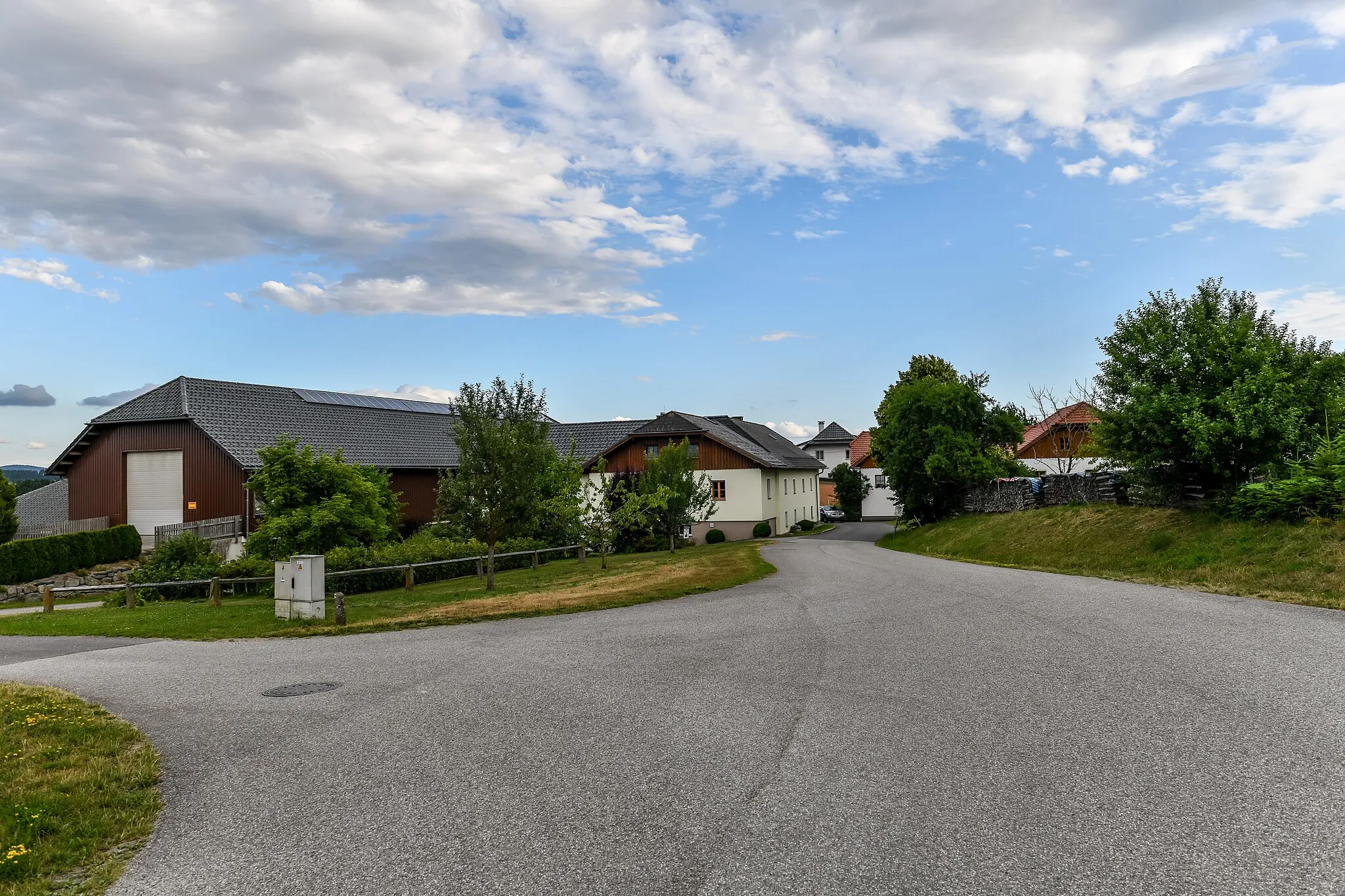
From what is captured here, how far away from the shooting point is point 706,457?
1887 inches

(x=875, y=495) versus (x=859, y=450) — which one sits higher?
(x=859, y=450)

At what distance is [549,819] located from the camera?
212 inches

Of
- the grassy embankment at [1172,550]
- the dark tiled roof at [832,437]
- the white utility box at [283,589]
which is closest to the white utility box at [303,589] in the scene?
the white utility box at [283,589]

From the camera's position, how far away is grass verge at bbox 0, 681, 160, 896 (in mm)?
5020

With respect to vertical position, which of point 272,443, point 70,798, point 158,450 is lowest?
point 70,798

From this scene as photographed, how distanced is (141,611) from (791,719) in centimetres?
1826

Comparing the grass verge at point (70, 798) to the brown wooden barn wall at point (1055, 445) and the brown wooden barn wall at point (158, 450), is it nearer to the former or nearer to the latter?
the brown wooden barn wall at point (158, 450)

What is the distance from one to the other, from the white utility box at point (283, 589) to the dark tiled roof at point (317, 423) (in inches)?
739

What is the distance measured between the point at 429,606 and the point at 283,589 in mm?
2853

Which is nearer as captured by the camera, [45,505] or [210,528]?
[210,528]

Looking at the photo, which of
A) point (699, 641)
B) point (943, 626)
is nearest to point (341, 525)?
point (699, 641)

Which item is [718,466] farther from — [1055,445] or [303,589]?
[303,589]

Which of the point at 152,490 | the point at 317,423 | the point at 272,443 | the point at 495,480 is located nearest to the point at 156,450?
the point at 152,490

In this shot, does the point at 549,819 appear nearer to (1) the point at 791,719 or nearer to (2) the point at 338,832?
(2) the point at 338,832
